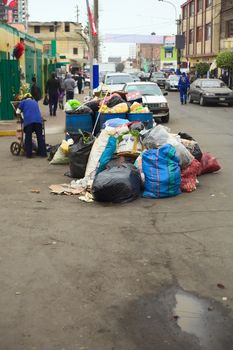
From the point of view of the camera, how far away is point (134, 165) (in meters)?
8.44

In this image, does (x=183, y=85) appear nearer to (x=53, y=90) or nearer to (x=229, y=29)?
(x=53, y=90)

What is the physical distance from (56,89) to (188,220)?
15.2 metres

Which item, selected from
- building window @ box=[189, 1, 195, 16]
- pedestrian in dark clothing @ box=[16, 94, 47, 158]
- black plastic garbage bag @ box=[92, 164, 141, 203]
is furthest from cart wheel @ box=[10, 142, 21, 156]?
building window @ box=[189, 1, 195, 16]

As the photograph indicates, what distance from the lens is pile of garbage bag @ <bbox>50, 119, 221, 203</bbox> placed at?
7727mm

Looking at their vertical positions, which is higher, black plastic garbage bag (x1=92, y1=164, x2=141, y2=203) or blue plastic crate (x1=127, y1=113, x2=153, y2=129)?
blue plastic crate (x1=127, y1=113, x2=153, y2=129)

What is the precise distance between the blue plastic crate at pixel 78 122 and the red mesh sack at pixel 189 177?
4.15m

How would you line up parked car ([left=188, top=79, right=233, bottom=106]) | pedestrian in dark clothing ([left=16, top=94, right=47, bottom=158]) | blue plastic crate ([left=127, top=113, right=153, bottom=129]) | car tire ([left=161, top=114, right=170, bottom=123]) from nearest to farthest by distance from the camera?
1. pedestrian in dark clothing ([left=16, top=94, right=47, bottom=158])
2. blue plastic crate ([left=127, top=113, right=153, bottom=129])
3. car tire ([left=161, top=114, right=170, bottom=123])
4. parked car ([left=188, top=79, right=233, bottom=106])

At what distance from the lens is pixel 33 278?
4.94 metres

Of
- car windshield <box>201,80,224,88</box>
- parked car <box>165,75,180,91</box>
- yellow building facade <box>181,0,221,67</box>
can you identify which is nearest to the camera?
car windshield <box>201,80,224,88</box>

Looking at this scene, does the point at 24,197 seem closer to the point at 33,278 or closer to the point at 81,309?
the point at 33,278

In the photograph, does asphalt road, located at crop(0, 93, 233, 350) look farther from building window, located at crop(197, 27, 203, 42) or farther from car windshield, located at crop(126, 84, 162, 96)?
building window, located at crop(197, 27, 203, 42)

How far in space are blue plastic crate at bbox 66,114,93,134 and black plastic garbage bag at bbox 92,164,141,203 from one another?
4.50 meters

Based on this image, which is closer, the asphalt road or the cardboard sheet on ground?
the asphalt road

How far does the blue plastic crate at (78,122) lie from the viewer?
12.1 m
